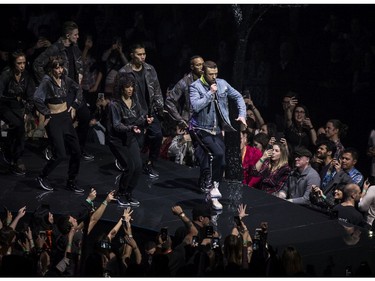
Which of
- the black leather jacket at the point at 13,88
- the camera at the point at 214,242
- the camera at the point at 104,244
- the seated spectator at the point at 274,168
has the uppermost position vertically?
the black leather jacket at the point at 13,88

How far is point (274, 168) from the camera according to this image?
13.1 metres

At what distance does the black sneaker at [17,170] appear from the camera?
44.3 ft

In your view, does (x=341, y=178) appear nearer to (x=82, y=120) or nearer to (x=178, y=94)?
(x=178, y=94)

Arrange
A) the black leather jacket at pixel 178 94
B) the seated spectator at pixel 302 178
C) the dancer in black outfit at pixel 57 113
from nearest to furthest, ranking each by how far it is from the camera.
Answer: the dancer in black outfit at pixel 57 113
the seated spectator at pixel 302 178
the black leather jacket at pixel 178 94

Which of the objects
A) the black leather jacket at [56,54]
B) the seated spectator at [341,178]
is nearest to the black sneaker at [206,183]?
the seated spectator at [341,178]

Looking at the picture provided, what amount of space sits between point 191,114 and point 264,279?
3637mm

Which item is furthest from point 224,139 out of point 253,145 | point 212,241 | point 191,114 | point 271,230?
point 212,241

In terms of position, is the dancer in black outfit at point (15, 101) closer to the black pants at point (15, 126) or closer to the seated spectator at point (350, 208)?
the black pants at point (15, 126)

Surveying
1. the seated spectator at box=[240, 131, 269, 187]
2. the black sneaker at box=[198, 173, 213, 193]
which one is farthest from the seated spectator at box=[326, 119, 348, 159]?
the black sneaker at box=[198, 173, 213, 193]

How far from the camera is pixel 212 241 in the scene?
10250 mm

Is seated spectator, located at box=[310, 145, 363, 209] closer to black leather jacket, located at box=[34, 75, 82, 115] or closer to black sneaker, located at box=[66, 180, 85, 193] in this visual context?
black sneaker, located at box=[66, 180, 85, 193]

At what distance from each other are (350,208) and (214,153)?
1709 mm

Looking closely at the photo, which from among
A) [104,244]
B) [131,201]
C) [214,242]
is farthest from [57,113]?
[214,242]

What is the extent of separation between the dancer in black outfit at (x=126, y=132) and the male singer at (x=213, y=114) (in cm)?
62
